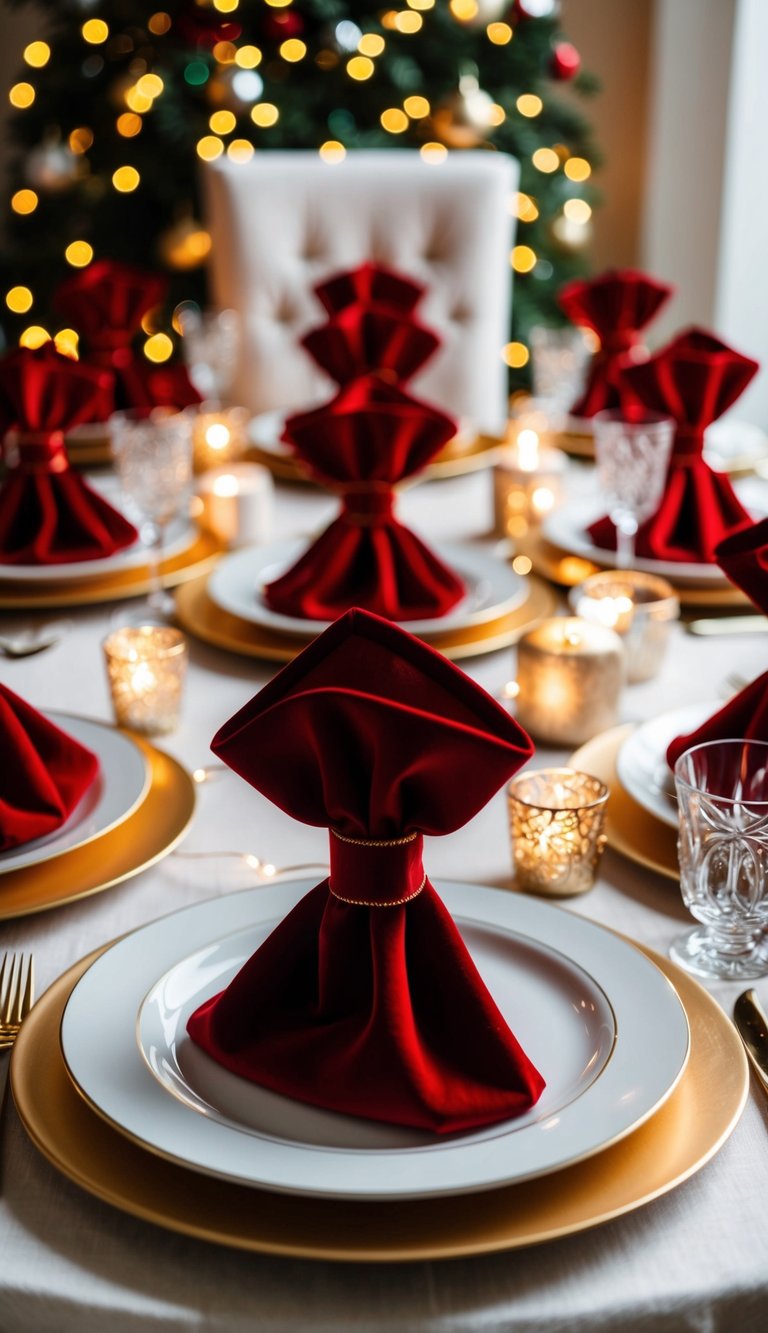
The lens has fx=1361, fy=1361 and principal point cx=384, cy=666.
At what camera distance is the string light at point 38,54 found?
357 cm

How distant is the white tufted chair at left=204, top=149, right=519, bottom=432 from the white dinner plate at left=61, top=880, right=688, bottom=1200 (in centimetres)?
169

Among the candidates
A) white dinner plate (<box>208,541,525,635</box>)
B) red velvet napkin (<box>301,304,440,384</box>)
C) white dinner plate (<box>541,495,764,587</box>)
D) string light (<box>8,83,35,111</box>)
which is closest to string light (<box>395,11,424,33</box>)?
string light (<box>8,83,35,111</box>)

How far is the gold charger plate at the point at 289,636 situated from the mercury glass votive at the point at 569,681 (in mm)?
152

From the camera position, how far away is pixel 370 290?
1854mm

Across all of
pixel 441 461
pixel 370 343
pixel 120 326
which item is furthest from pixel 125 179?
pixel 370 343

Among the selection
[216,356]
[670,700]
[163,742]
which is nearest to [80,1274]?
[163,742]

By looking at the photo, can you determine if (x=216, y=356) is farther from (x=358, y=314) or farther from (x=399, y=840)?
(x=399, y=840)

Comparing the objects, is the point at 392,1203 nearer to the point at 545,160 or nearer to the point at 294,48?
the point at 294,48

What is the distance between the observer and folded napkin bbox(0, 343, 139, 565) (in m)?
1.43

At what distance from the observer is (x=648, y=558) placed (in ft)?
4.78

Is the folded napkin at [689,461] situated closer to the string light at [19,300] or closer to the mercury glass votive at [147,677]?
the mercury glass votive at [147,677]

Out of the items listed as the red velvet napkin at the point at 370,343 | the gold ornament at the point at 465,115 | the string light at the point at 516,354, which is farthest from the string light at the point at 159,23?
the red velvet napkin at the point at 370,343

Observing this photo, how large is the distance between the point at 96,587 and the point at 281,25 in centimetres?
243

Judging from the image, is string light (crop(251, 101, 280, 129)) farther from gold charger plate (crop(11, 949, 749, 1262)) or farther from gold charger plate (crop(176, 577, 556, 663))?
gold charger plate (crop(11, 949, 749, 1262))
